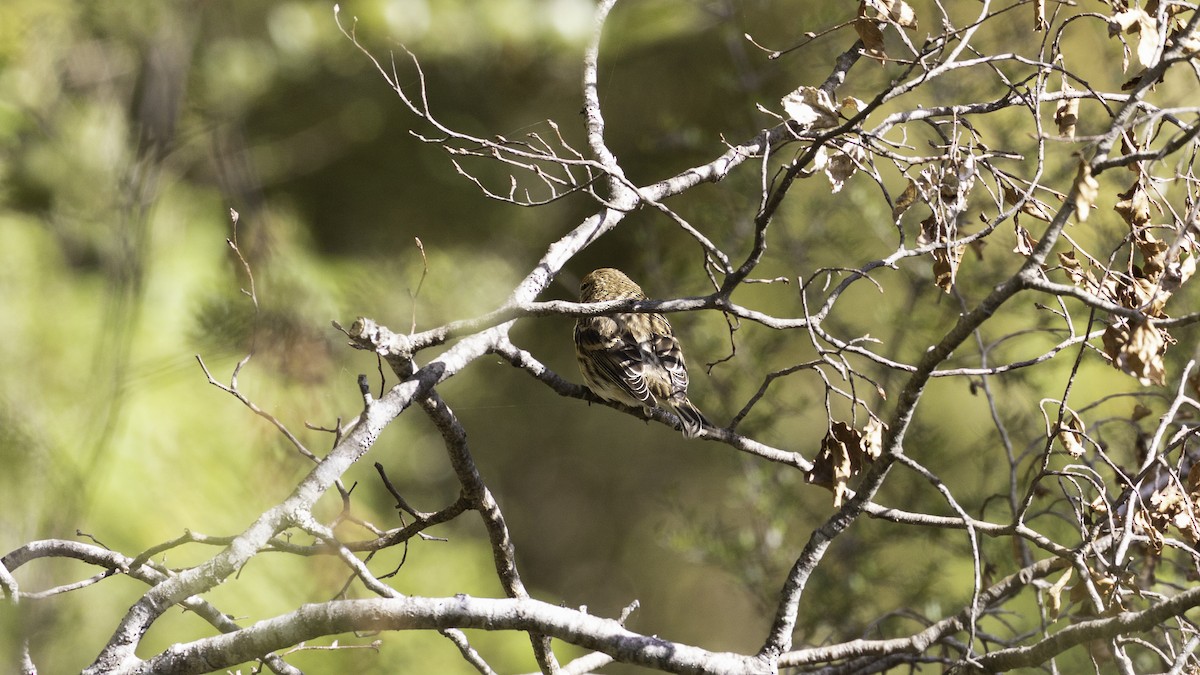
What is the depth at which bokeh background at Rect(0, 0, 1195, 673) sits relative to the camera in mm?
2738

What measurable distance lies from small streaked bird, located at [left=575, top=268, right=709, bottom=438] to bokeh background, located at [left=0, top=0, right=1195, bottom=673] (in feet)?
0.71

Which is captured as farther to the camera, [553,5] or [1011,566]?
[553,5]

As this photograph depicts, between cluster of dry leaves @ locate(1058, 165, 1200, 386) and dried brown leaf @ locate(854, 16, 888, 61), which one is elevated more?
dried brown leaf @ locate(854, 16, 888, 61)

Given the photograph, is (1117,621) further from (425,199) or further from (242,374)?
(425,199)

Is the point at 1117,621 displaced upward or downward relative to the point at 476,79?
downward

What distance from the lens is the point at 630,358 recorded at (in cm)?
264

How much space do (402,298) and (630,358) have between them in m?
1.13

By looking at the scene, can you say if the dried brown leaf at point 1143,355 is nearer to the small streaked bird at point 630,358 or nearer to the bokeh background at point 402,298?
the small streaked bird at point 630,358

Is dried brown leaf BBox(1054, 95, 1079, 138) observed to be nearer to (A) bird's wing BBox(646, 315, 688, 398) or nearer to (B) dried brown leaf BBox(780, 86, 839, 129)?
(B) dried brown leaf BBox(780, 86, 839, 129)

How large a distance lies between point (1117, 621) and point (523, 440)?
9.75ft

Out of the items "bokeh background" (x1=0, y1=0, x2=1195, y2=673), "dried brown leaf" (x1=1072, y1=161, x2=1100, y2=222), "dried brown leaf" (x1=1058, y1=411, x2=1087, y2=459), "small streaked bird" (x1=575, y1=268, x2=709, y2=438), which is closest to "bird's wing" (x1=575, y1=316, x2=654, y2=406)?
"small streaked bird" (x1=575, y1=268, x2=709, y2=438)

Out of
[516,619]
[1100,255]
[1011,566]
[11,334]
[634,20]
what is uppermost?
[634,20]

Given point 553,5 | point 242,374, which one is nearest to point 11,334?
point 242,374

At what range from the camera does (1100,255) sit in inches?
108
